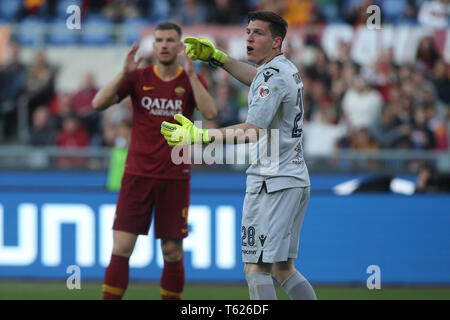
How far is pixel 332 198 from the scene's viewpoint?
33.4 feet

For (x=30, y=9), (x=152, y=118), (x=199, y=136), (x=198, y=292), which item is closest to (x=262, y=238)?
(x=199, y=136)

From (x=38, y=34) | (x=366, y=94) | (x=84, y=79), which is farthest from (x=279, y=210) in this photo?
(x=38, y=34)

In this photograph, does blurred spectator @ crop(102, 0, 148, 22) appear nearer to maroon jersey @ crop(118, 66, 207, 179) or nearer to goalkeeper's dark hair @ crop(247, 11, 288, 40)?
maroon jersey @ crop(118, 66, 207, 179)

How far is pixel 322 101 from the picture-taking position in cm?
1300

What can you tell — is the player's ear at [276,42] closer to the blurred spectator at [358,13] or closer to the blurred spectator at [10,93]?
the blurred spectator at [10,93]

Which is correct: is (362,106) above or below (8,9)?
below

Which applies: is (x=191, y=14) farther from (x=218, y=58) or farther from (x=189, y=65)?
(x=218, y=58)

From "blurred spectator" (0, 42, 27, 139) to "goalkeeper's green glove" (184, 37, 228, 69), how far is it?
7.45 meters

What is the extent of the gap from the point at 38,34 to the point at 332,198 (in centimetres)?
680

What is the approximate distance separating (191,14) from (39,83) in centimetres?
310

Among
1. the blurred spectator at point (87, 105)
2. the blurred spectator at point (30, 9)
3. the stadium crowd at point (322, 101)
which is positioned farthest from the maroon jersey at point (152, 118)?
the blurred spectator at point (30, 9)

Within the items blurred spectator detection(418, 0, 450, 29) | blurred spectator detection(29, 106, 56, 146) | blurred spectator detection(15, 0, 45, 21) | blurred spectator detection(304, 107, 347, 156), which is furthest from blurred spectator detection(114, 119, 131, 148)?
blurred spectator detection(418, 0, 450, 29)

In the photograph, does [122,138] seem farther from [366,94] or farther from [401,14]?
[401,14]

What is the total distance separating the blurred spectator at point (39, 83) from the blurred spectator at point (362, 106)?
495 cm
